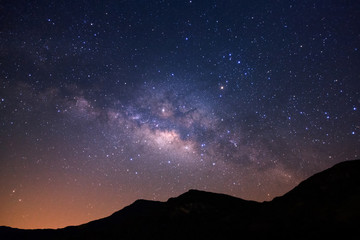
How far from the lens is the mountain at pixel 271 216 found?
14781 mm

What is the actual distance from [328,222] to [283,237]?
3.14m

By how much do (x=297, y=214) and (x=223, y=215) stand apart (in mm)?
8026

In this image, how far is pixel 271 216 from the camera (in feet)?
61.6

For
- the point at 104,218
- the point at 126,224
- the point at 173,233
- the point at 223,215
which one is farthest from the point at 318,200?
the point at 104,218

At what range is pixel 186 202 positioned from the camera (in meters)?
26.8

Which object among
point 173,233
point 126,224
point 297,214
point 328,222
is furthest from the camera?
point 126,224

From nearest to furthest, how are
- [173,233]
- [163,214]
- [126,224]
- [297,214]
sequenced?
[297,214], [173,233], [163,214], [126,224]

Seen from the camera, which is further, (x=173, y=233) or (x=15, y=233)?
(x=15, y=233)

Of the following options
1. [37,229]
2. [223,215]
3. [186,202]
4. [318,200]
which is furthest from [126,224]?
[37,229]

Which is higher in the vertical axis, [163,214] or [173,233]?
[163,214]

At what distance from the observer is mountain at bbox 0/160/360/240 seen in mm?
14781

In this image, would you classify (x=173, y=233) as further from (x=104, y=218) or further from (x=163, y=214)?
(x=104, y=218)

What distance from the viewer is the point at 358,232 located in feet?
41.2

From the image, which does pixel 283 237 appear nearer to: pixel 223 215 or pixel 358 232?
pixel 358 232
